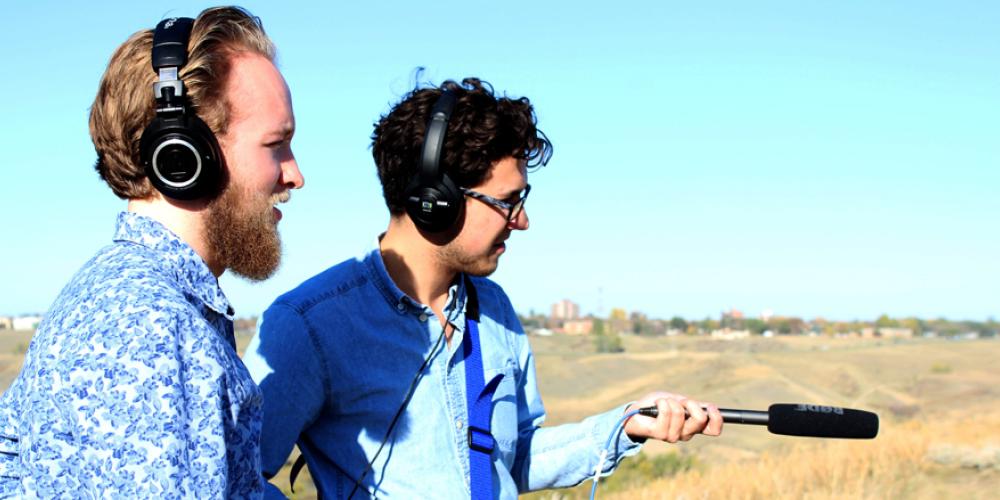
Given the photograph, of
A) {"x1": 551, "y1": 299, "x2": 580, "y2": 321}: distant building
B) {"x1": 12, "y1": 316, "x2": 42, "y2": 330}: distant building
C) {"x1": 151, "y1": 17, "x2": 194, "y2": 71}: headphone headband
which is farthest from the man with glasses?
{"x1": 551, "y1": 299, "x2": 580, "y2": 321}: distant building

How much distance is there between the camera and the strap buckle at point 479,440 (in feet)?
11.0

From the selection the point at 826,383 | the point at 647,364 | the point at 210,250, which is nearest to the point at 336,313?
the point at 210,250

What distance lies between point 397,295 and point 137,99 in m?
1.44

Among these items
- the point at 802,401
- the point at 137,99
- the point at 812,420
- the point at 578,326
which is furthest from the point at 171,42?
the point at 578,326

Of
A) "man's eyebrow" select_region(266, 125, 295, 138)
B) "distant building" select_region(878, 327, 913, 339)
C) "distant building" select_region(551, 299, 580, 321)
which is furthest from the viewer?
"distant building" select_region(551, 299, 580, 321)

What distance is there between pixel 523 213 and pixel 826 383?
1155 inches

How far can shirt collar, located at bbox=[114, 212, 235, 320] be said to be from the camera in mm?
2066

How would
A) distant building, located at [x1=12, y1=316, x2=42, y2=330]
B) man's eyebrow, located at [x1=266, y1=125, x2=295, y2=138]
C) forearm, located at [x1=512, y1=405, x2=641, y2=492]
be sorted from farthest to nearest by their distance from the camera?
distant building, located at [x1=12, y1=316, x2=42, y2=330]
forearm, located at [x1=512, y1=405, x2=641, y2=492]
man's eyebrow, located at [x1=266, y1=125, x2=295, y2=138]

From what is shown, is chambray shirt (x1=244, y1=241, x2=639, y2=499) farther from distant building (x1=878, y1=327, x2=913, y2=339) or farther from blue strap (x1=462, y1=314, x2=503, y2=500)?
distant building (x1=878, y1=327, x2=913, y2=339)

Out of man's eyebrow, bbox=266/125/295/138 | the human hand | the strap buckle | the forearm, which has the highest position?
man's eyebrow, bbox=266/125/295/138

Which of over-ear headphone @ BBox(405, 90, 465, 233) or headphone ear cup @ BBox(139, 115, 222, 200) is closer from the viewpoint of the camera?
headphone ear cup @ BBox(139, 115, 222, 200)

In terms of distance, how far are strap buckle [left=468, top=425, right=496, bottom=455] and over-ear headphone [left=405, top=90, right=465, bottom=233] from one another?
732 millimetres

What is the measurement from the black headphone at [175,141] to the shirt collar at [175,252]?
0.08 meters

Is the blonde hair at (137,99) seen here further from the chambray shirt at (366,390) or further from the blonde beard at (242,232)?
the chambray shirt at (366,390)
